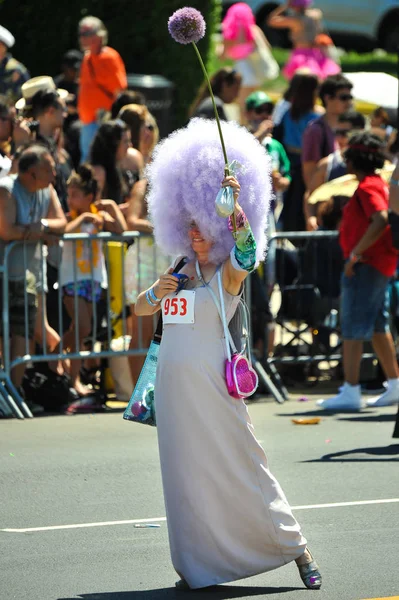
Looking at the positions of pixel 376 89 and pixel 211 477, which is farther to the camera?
pixel 376 89

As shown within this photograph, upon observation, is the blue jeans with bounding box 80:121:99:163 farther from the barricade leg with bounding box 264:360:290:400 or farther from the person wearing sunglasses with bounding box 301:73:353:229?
the barricade leg with bounding box 264:360:290:400

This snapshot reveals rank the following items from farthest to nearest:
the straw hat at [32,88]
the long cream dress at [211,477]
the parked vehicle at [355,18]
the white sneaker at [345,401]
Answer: the parked vehicle at [355,18] < the straw hat at [32,88] < the white sneaker at [345,401] < the long cream dress at [211,477]

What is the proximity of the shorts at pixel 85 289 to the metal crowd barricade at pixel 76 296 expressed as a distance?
0.04m

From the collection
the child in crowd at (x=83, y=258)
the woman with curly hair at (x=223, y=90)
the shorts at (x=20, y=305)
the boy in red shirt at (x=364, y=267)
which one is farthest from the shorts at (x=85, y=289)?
the woman with curly hair at (x=223, y=90)

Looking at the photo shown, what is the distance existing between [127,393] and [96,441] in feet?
5.57

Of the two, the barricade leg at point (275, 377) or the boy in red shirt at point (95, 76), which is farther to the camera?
the boy in red shirt at point (95, 76)

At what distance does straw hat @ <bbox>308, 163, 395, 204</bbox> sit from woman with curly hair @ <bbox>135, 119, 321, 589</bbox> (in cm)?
547

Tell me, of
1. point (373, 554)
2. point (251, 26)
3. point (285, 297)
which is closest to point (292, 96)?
point (285, 297)

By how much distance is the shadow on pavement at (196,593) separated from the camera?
5.73m

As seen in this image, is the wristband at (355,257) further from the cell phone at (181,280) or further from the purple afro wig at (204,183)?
the cell phone at (181,280)

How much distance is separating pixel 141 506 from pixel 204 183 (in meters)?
2.21

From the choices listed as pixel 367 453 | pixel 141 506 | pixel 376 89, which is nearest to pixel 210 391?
pixel 141 506

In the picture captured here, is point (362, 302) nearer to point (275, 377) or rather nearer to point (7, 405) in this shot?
point (275, 377)

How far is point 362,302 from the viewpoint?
10672 mm
